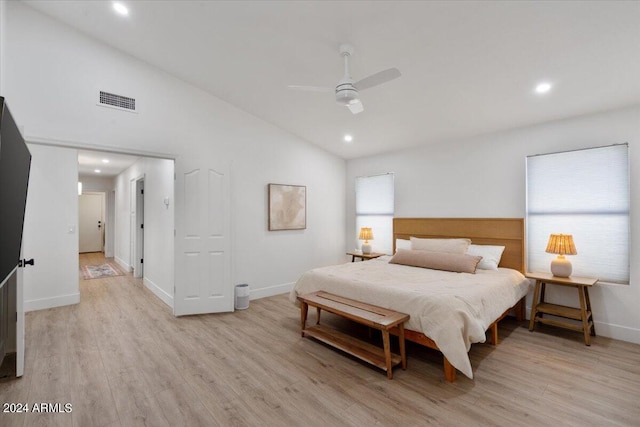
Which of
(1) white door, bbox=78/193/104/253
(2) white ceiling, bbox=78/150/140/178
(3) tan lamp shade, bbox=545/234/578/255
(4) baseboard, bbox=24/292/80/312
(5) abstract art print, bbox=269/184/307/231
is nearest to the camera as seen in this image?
(3) tan lamp shade, bbox=545/234/578/255

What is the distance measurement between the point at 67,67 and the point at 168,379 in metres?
3.49

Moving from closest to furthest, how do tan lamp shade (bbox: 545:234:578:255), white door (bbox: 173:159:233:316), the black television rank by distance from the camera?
1. the black television
2. tan lamp shade (bbox: 545:234:578:255)
3. white door (bbox: 173:159:233:316)

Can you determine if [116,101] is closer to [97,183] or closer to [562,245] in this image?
[562,245]

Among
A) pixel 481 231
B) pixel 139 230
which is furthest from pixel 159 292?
pixel 481 231

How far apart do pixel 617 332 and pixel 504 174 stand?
7.14 ft

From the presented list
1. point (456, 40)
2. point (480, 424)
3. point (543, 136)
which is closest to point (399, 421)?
point (480, 424)

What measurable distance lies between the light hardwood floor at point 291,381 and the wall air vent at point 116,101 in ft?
8.86

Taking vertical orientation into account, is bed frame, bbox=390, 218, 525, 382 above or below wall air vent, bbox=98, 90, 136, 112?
below

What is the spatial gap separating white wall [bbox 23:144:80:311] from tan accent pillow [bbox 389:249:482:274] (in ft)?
16.6

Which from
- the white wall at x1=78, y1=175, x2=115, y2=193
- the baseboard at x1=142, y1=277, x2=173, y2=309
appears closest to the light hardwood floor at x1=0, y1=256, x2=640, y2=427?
the baseboard at x1=142, y1=277, x2=173, y2=309

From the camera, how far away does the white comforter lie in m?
2.45

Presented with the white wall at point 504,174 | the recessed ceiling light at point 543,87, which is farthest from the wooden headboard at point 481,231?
the recessed ceiling light at point 543,87

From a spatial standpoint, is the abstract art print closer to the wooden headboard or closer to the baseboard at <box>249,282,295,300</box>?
the baseboard at <box>249,282,295,300</box>

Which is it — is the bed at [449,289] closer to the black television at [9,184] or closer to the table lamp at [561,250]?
the table lamp at [561,250]
